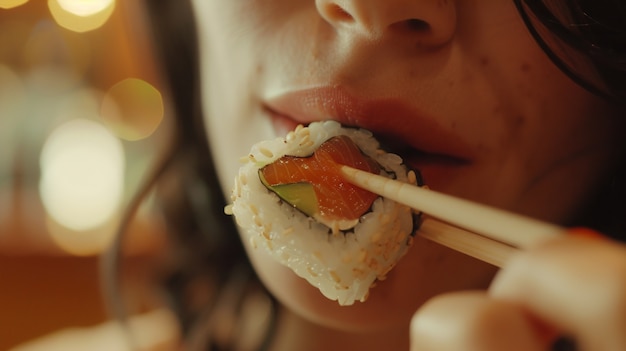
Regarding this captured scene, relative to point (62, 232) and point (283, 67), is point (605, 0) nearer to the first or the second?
point (283, 67)

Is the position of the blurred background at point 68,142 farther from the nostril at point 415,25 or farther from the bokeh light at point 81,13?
the nostril at point 415,25

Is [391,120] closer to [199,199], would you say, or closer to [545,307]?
[545,307]

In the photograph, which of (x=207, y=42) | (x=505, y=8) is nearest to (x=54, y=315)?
(x=207, y=42)

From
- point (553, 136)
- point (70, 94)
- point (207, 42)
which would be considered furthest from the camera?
point (70, 94)

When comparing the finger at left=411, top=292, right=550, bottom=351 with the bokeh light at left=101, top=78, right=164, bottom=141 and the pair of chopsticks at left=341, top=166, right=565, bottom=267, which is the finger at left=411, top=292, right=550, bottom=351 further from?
the bokeh light at left=101, top=78, right=164, bottom=141

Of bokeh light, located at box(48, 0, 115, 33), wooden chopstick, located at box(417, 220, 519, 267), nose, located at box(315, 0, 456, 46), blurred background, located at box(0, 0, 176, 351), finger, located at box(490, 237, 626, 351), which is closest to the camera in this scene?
finger, located at box(490, 237, 626, 351)

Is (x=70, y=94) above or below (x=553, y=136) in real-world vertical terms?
below

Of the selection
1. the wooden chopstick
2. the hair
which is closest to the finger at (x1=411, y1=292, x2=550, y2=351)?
the wooden chopstick

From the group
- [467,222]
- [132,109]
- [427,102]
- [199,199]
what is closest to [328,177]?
[427,102]
